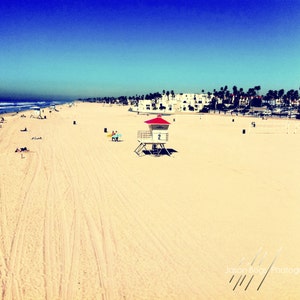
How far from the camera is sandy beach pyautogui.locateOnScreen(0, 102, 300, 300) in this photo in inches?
223

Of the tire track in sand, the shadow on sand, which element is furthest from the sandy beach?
the shadow on sand

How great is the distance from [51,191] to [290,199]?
7932mm

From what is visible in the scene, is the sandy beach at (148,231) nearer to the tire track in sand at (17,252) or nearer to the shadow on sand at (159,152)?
the tire track in sand at (17,252)

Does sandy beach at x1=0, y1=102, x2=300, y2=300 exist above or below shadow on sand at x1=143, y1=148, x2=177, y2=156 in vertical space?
above

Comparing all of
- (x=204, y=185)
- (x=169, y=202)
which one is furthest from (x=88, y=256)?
(x=204, y=185)

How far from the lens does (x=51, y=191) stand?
418 inches

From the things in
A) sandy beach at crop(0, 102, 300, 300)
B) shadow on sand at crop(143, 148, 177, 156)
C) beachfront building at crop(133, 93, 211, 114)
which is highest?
sandy beach at crop(0, 102, 300, 300)

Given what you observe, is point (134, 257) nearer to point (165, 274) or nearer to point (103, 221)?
point (165, 274)

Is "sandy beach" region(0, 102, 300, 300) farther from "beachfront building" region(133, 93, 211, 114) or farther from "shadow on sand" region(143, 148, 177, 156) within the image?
"beachfront building" region(133, 93, 211, 114)

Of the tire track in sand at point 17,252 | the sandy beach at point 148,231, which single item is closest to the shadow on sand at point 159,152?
the sandy beach at point 148,231

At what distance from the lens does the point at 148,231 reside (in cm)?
771

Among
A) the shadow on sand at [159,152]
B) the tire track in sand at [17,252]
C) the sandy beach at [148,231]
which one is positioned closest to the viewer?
the tire track in sand at [17,252]

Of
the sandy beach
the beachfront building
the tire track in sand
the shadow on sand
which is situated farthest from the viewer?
the beachfront building

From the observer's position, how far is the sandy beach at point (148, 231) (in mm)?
5660
